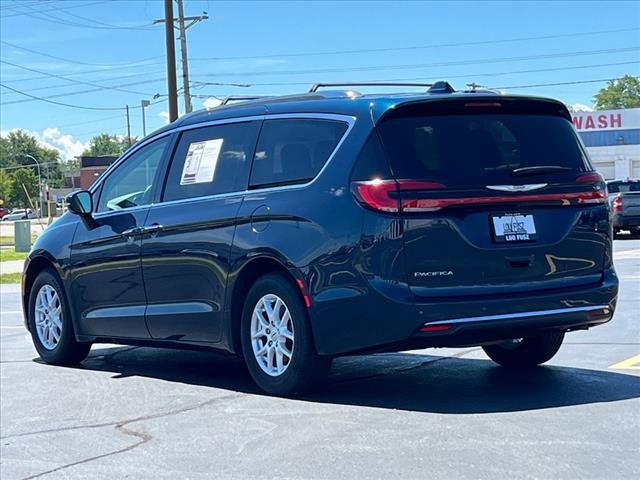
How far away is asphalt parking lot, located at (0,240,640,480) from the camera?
484 cm

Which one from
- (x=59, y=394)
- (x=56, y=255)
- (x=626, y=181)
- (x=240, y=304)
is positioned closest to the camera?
(x=240, y=304)

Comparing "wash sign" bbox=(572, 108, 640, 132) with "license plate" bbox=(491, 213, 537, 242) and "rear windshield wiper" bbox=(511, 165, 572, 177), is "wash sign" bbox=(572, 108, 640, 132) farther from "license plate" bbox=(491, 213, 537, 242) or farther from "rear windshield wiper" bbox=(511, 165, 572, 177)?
"license plate" bbox=(491, 213, 537, 242)

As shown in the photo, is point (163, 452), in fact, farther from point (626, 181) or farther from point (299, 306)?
point (626, 181)

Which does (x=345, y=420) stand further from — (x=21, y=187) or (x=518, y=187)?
(x=21, y=187)

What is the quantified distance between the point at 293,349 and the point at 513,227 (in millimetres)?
1537

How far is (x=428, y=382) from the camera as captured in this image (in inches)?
265

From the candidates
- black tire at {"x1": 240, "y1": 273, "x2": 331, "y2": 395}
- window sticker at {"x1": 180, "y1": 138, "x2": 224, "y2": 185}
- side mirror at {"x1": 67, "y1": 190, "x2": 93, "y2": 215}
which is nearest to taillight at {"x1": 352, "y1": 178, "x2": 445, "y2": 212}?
black tire at {"x1": 240, "y1": 273, "x2": 331, "y2": 395}

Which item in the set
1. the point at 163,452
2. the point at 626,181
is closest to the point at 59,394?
the point at 163,452

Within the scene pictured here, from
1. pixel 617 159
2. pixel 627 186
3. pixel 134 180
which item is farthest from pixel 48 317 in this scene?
pixel 617 159

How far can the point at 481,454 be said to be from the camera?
486cm

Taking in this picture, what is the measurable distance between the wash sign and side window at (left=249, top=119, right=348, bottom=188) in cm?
6143

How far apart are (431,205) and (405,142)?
17.4 inches

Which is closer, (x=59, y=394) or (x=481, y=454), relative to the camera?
(x=481, y=454)

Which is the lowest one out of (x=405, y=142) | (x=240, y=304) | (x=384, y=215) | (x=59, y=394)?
(x=59, y=394)
